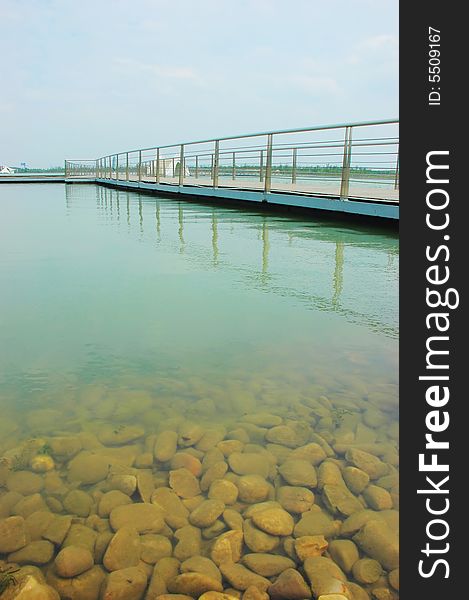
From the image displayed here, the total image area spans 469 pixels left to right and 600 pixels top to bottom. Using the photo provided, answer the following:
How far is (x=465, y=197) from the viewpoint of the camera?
1243mm

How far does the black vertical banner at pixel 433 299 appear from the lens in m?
0.82

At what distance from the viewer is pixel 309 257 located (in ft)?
11.6

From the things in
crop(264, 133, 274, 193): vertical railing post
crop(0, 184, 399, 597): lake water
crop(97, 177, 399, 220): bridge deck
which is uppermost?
crop(264, 133, 274, 193): vertical railing post

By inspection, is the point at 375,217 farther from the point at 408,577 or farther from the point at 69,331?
the point at 408,577

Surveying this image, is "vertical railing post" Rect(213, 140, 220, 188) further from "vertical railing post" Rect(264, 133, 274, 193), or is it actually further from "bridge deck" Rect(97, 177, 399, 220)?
"vertical railing post" Rect(264, 133, 274, 193)

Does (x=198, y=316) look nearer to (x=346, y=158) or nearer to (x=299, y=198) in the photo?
(x=346, y=158)

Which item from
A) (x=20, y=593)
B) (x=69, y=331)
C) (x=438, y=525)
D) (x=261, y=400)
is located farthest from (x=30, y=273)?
(x=438, y=525)

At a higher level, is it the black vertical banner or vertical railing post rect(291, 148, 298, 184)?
vertical railing post rect(291, 148, 298, 184)

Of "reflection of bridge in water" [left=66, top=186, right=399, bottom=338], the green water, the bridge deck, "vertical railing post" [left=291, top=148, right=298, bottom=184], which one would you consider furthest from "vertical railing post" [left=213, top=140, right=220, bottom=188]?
the green water

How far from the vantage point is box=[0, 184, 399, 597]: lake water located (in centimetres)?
129

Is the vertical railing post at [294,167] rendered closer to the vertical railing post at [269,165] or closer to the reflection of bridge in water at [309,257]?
the vertical railing post at [269,165]

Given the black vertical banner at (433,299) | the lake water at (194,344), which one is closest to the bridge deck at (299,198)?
the lake water at (194,344)

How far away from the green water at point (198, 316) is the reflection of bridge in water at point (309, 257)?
1 centimetres

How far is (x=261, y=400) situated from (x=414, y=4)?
43.4 inches
